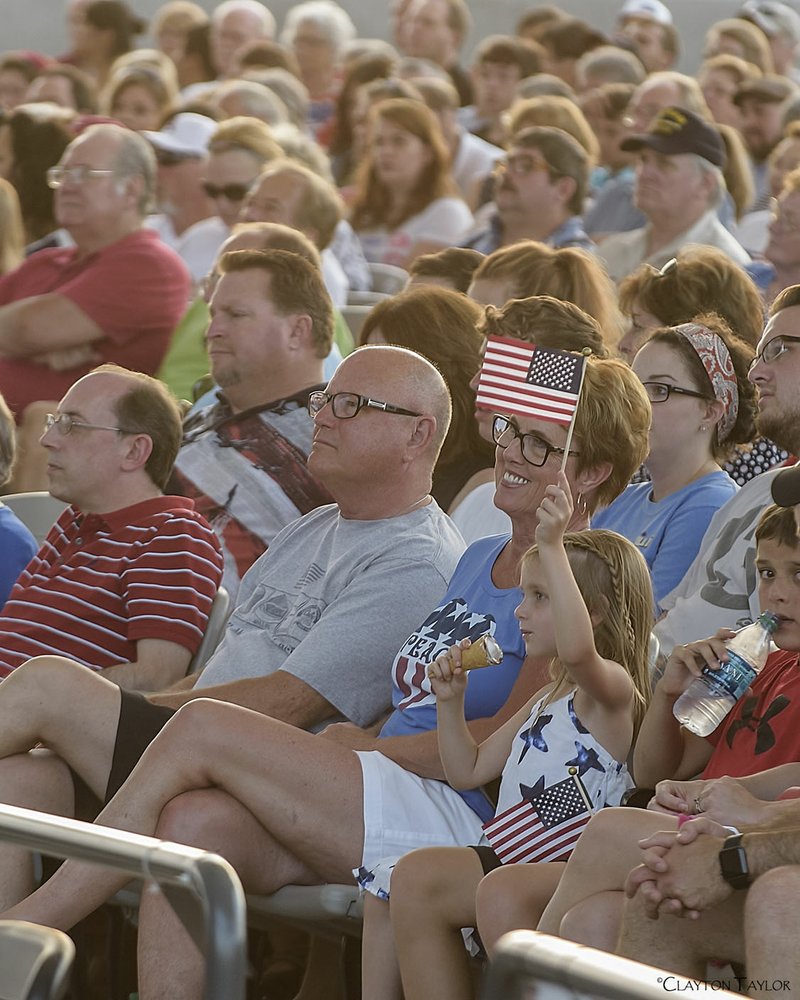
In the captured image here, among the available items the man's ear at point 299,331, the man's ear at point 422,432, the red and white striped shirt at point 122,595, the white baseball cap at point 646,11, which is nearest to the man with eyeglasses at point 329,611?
the man's ear at point 422,432

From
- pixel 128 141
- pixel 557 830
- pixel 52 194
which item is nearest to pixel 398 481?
pixel 557 830

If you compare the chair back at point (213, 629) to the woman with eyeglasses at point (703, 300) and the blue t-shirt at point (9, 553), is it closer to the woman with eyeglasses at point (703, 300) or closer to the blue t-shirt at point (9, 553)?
the blue t-shirt at point (9, 553)

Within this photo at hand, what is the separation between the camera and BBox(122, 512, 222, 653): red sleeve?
12.9 ft

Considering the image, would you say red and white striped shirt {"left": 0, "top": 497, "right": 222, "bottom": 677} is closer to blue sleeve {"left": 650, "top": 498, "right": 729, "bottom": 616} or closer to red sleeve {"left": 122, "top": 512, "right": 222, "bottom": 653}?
red sleeve {"left": 122, "top": 512, "right": 222, "bottom": 653}

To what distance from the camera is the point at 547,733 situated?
3.07 metres

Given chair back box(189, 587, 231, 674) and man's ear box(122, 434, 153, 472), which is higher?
man's ear box(122, 434, 153, 472)

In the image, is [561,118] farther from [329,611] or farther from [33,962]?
[33,962]

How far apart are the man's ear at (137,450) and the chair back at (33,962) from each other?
204 centimetres

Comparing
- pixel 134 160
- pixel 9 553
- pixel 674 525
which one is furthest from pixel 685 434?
pixel 134 160

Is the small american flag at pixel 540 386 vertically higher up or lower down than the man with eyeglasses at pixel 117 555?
higher up

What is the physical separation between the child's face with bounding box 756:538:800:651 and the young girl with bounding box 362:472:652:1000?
29cm

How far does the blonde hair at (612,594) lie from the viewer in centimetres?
311

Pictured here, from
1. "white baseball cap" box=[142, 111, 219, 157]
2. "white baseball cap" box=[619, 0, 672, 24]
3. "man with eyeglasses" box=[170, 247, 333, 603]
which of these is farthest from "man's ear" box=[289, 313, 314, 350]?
"white baseball cap" box=[619, 0, 672, 24]

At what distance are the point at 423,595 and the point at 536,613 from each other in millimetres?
547
